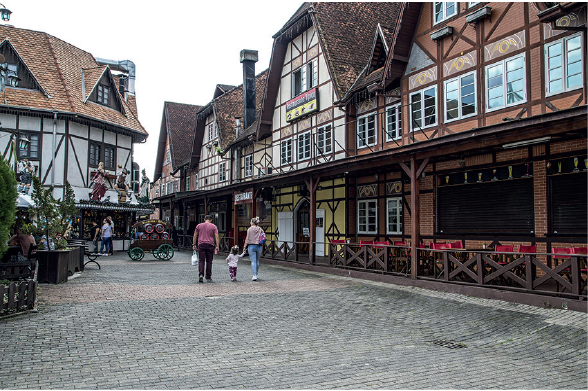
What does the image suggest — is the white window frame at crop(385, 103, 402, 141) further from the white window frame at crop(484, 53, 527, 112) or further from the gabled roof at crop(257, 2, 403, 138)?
the white window frame at crop(484, 53, 527, 112)

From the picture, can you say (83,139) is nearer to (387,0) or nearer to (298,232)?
(298,232)

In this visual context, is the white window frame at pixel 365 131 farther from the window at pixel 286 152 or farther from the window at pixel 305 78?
the window at pixel 286 152

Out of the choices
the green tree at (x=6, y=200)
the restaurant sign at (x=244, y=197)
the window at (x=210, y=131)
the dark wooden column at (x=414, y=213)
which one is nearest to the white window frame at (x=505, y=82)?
the dark wooden column at (x=414, y=213)

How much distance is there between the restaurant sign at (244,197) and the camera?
22.2m

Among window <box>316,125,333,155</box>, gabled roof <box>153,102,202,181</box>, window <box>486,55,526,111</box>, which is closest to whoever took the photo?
window <box>486,55,526,111</box>

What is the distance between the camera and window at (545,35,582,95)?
10.8 m

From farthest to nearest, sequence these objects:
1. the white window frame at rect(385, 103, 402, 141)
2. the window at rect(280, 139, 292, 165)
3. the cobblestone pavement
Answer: the window at rect(280, 139, 292, 165)
the white window frame at rect(385, 103, 402, 141)
the cobblestone pavement

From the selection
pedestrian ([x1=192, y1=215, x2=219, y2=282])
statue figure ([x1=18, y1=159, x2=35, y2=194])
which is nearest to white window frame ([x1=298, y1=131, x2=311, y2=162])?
pedestrian ([x1=192, y1=215, x2=219, y2=282])

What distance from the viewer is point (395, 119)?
55.4 feet

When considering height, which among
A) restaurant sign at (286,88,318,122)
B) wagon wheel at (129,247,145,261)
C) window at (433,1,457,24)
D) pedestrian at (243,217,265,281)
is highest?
window at (433,1,457,24)

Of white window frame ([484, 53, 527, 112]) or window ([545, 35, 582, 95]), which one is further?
white window frame ([484, 53, 527, 112])

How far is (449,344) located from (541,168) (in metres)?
7.18

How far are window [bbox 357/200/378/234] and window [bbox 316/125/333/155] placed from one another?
2.78 metres

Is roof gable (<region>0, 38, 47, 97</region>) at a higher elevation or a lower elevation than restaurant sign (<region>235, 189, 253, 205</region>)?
higher
